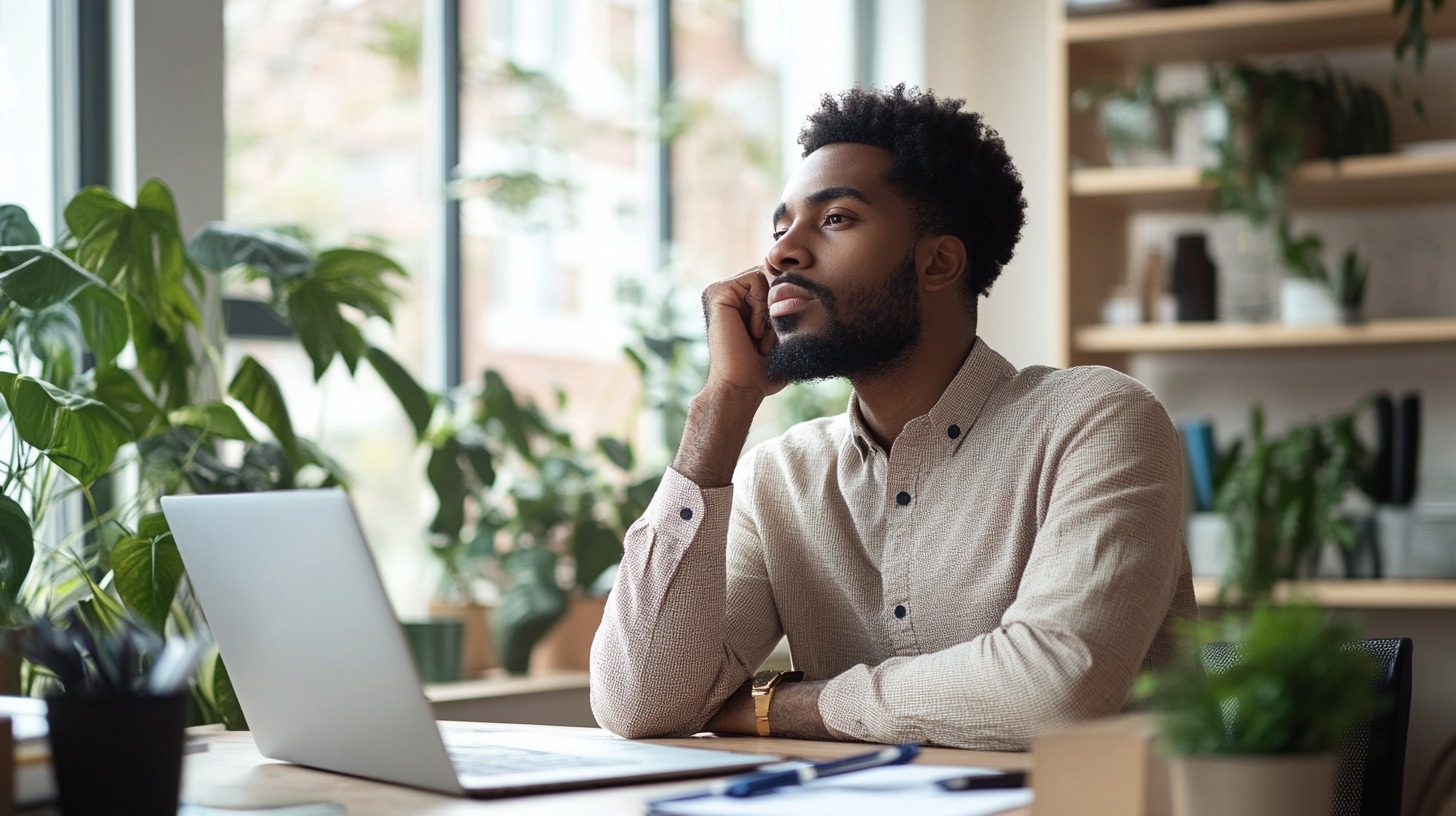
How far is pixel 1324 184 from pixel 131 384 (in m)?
2.41

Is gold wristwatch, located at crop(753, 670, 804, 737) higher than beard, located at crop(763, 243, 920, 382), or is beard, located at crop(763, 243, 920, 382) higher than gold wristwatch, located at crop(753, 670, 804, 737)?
beard, located at crop(763, 243, 920, 382)

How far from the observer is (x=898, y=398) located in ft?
6.02

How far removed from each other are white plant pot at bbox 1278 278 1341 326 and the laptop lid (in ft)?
8.33

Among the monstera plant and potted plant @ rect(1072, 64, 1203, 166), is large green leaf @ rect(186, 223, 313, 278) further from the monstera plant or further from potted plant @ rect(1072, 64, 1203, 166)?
potted plant @ rect(1072, 64, 1203, 166)

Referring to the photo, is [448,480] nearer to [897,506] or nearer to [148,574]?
[148,574]

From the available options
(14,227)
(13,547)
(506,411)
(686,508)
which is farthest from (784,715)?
(506,411)

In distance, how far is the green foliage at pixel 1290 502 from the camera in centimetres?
307

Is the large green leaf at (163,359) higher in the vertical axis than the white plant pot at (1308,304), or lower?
lower

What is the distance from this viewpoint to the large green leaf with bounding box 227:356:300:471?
2131 millimetres

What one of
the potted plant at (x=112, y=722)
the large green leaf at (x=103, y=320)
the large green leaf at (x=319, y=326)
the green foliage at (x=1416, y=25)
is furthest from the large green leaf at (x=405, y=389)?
the green foliage at (x=1416, y=25)

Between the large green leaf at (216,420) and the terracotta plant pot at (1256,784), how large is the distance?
1518mm

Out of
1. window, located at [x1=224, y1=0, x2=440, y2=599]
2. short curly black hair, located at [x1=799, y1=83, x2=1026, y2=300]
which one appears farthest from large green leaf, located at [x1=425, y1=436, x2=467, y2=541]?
short curly black hair, located at [x1=799, y1=83, x2=1026, y2=300]

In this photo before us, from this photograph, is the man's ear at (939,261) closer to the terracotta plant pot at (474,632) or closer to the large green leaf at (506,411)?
the large green leaf at (506,411)

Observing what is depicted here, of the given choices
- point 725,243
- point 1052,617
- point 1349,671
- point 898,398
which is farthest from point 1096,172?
point 1349,671
